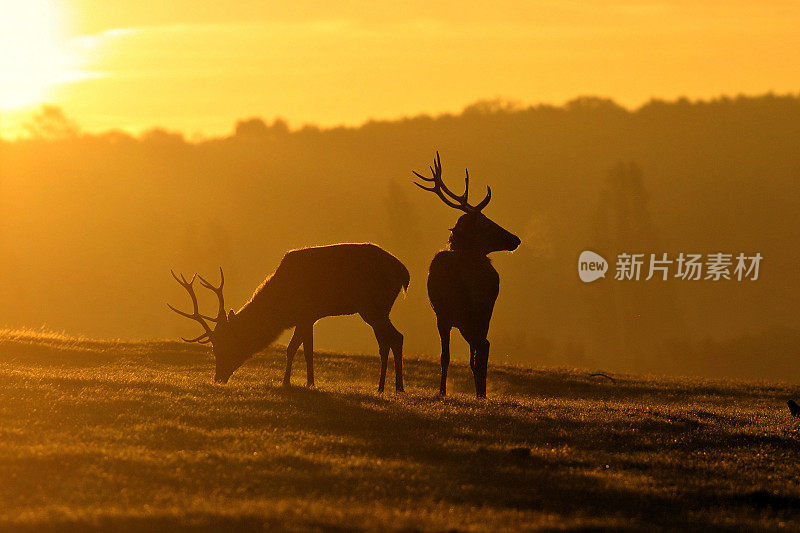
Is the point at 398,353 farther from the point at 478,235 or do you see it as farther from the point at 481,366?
the point at 478,235

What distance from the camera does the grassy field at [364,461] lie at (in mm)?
12023

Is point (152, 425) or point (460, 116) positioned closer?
point (152, 425)

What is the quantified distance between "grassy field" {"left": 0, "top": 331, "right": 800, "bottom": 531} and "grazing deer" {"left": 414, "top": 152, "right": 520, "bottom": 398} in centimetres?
129

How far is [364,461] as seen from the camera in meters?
14.7

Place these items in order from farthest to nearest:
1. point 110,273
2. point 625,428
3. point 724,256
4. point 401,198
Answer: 1. point 110,273
2. point 724,256
3. point 401,198
4. point 625,428

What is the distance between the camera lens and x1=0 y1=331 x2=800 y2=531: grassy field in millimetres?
12023

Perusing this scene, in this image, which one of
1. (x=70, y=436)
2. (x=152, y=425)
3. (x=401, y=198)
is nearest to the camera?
(x=70, y=436)

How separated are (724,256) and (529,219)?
24641 millimetres

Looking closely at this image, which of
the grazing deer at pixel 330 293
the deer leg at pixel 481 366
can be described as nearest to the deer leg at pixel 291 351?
the grazing deer at pixel 330 293

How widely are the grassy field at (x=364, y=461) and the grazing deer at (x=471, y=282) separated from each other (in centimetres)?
129

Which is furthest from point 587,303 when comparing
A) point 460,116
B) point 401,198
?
point 460,116

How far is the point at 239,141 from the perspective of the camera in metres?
178

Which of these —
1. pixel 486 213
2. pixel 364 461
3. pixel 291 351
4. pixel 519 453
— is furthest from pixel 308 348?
pixel 486 213

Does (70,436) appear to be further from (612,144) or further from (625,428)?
(612,144)
